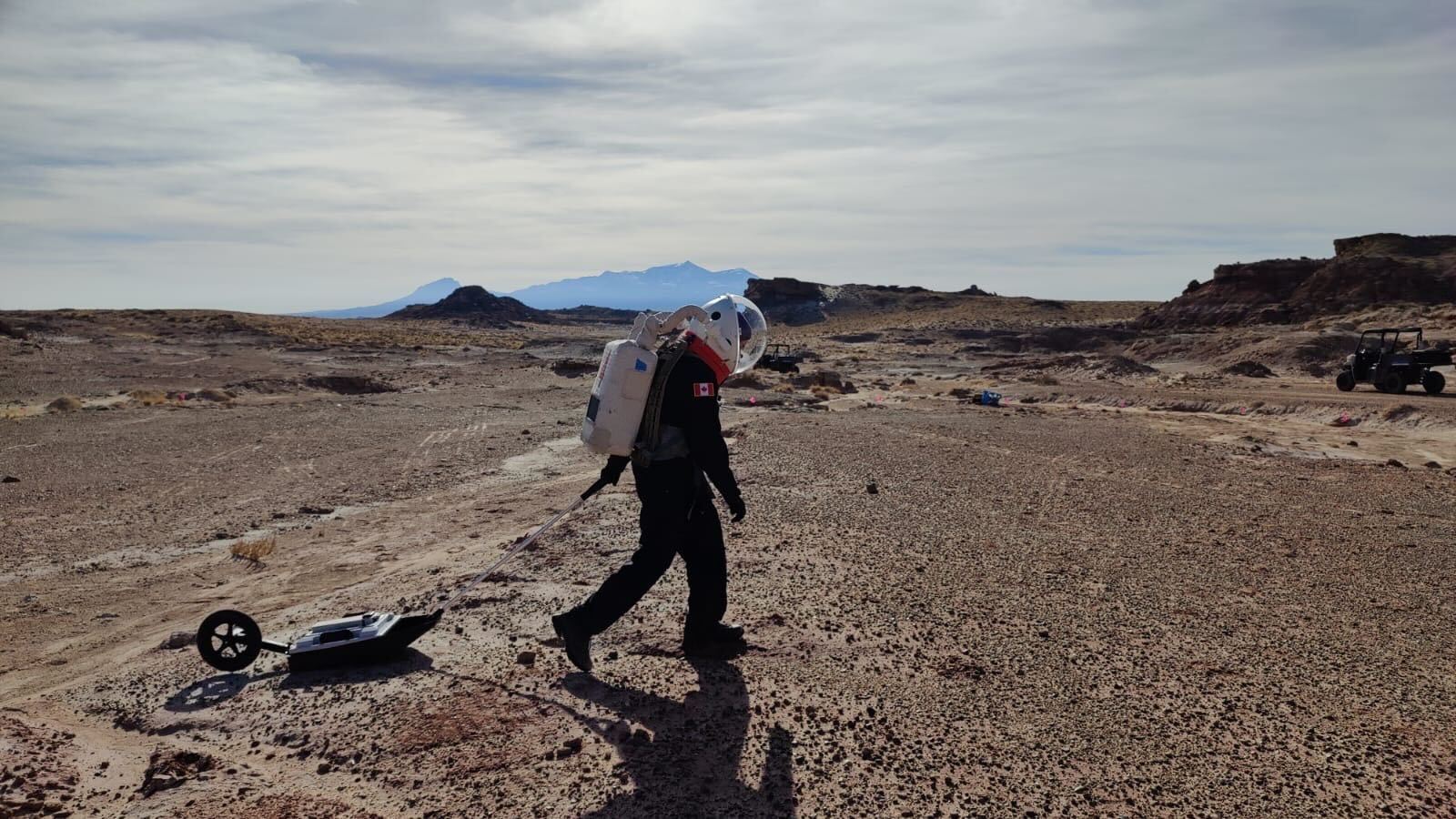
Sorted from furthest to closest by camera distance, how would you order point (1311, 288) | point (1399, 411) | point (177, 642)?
point (1311, 288)
point (1399, 411)
point (177, 642)

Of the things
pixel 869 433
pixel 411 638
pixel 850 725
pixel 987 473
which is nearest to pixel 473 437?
pixel 869 433

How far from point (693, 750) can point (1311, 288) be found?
69.6m

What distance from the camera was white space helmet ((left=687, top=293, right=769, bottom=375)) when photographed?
201 inches

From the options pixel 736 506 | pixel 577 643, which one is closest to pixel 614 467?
pixel 736 506

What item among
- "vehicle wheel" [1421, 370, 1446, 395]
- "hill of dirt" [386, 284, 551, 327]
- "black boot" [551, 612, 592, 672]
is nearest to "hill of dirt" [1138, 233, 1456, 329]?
"vehicle wheel" [1421, 370, 1446, 395]

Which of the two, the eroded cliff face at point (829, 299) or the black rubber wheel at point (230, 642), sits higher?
the eroded cliff face at point (829, 299)

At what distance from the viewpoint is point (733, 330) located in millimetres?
5160

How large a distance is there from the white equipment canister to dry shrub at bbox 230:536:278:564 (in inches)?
213

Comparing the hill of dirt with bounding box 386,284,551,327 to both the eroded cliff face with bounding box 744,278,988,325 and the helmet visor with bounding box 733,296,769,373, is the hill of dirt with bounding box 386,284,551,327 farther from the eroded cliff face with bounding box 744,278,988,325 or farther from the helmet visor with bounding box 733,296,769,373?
the helmet visor with bounding box 733,296,769,373

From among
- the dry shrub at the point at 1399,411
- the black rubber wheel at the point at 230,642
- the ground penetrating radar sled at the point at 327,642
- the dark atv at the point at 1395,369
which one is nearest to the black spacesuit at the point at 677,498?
the ground penetrating radar sled at the point at 327,642

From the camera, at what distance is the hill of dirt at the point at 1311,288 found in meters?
57.8

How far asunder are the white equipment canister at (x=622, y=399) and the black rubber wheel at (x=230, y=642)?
87.4 inches

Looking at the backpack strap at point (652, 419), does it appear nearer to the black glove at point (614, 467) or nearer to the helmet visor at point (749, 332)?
the black glove at point (614, 467)

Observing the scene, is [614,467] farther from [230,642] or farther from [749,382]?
[749,382]
